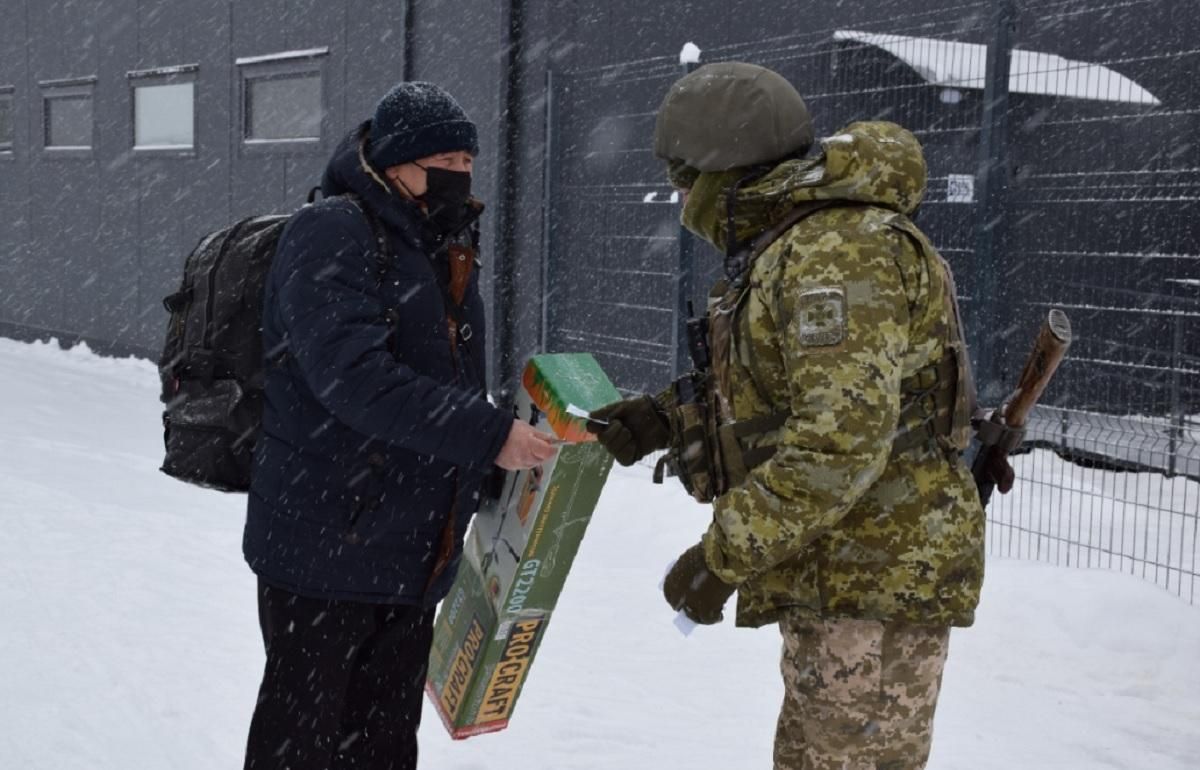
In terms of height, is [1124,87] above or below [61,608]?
above

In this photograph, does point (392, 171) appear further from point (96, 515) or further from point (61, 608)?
point (96, 515)

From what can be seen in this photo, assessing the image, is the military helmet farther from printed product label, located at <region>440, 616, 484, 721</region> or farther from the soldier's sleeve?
printed product label, located at <region>440, 616, 484, 721</region>

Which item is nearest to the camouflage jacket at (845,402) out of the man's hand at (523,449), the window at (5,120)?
the man's hand at (523,449)

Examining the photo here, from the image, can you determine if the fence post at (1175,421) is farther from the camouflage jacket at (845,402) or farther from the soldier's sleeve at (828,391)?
the soldier's sleeve at (828,391)

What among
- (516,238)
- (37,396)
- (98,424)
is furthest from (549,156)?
(37,396)

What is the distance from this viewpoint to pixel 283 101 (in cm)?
1232

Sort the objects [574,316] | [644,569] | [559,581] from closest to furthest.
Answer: [559,581] → [644,569] → [574,316]

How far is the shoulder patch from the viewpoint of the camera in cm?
211

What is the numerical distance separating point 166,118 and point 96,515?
824cm

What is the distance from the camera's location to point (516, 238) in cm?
1017

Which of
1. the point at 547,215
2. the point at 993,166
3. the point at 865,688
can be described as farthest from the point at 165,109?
the point at 865,688

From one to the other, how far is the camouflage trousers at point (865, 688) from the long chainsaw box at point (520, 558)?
773mm

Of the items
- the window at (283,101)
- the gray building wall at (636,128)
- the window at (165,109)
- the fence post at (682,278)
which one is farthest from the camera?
the window at (165,109)

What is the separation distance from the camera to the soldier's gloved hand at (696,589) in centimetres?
238
